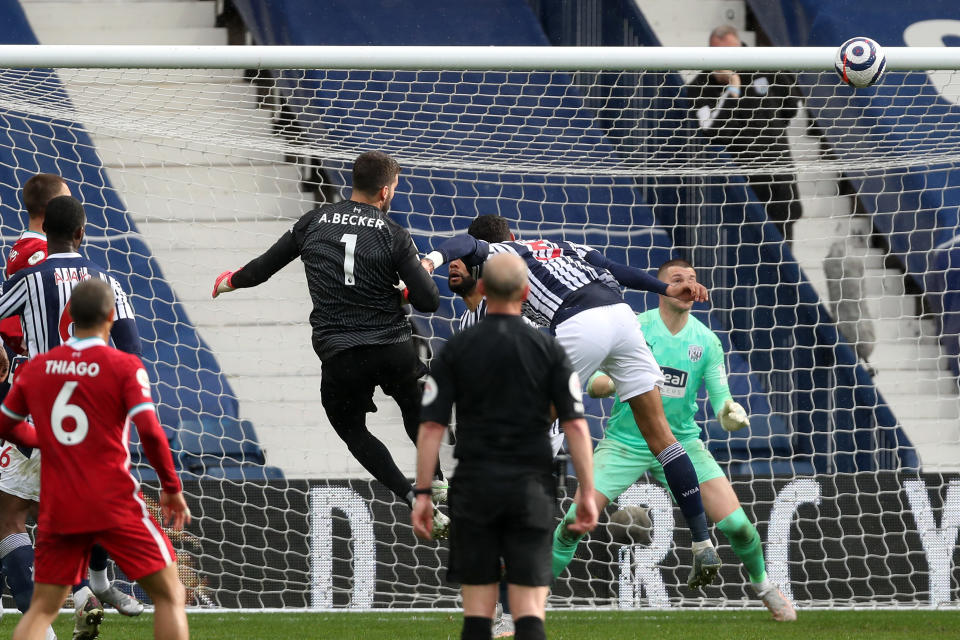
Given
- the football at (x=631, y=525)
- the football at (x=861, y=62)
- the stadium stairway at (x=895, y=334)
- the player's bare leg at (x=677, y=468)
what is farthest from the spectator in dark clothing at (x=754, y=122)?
the player's bare leg at (x=677, y=468)

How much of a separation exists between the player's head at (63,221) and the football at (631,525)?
3.93m

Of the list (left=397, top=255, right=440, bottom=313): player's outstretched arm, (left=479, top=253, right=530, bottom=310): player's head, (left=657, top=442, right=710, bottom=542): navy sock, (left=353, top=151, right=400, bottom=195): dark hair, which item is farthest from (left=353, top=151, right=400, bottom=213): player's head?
(left=657, top=442, right=710, bottom=542): navy sock

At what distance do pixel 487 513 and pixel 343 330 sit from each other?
1911mm

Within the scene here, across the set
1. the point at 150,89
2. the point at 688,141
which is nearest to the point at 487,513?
the point at 688,141

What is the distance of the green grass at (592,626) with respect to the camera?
654cm

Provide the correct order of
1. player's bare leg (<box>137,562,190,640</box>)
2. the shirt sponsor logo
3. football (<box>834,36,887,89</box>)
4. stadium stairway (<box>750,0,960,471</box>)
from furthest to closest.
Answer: stadium stairway (<box>750,0,960,471</box>) < the shirt sponsor logo < football (<box>834,36,887,89</box>) < player's bare leg (<box>137,562,190,640</box>)

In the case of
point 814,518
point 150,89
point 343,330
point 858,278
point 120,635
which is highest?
point 150,89

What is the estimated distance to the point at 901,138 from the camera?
9.59 m

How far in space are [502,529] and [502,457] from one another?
0.25 m

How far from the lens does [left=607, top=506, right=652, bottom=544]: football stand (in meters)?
8.04

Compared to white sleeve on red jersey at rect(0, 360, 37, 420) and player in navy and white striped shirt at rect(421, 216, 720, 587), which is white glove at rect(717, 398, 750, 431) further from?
white sleeve on red jersey at rect(0, 360, 37, 420)

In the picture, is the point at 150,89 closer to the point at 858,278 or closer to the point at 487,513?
the point at 858,278

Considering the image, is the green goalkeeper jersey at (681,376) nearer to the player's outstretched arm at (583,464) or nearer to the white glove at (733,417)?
the white glove at (733,417)

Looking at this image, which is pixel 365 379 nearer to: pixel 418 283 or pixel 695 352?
pixel 418 283
